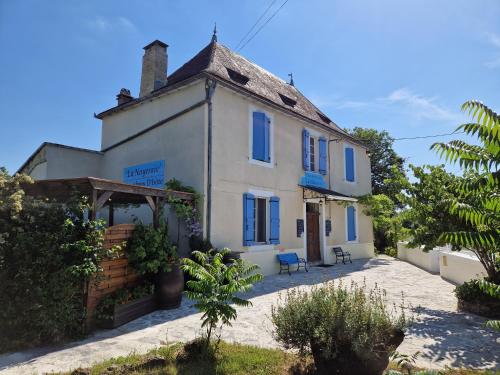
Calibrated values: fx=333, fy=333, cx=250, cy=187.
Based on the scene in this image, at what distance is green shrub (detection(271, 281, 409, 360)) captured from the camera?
329cm

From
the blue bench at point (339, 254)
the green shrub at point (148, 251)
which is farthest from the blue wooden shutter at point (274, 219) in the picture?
the green shrub at point (148, 251)

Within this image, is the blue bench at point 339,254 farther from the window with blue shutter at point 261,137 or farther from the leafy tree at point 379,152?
the leafy tree at point 379,152

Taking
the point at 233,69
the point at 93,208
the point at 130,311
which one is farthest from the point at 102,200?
the point at 233,69

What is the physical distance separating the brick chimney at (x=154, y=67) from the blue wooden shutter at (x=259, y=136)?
13.5 feet

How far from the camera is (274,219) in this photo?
38.0ft

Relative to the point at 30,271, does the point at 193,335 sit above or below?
below

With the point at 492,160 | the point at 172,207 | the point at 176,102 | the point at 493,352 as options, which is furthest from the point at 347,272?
the point at 492,160

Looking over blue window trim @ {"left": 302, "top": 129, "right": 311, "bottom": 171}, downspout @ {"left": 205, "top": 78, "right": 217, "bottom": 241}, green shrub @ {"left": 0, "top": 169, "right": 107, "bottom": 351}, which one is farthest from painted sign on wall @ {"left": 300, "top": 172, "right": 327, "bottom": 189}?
green shrub @ {"left": 0, "top": 169, "right": 107, "bottom": 351}

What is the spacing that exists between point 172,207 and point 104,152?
5.37 meters

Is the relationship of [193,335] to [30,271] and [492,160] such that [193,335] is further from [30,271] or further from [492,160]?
[492,160]

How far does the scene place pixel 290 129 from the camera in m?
12.9

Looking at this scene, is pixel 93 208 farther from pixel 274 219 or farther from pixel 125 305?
pixel 274 219

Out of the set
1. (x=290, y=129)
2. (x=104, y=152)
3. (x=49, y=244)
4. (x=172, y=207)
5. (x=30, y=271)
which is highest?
(x=290, y=129)

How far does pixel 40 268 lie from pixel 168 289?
252 centimetres
